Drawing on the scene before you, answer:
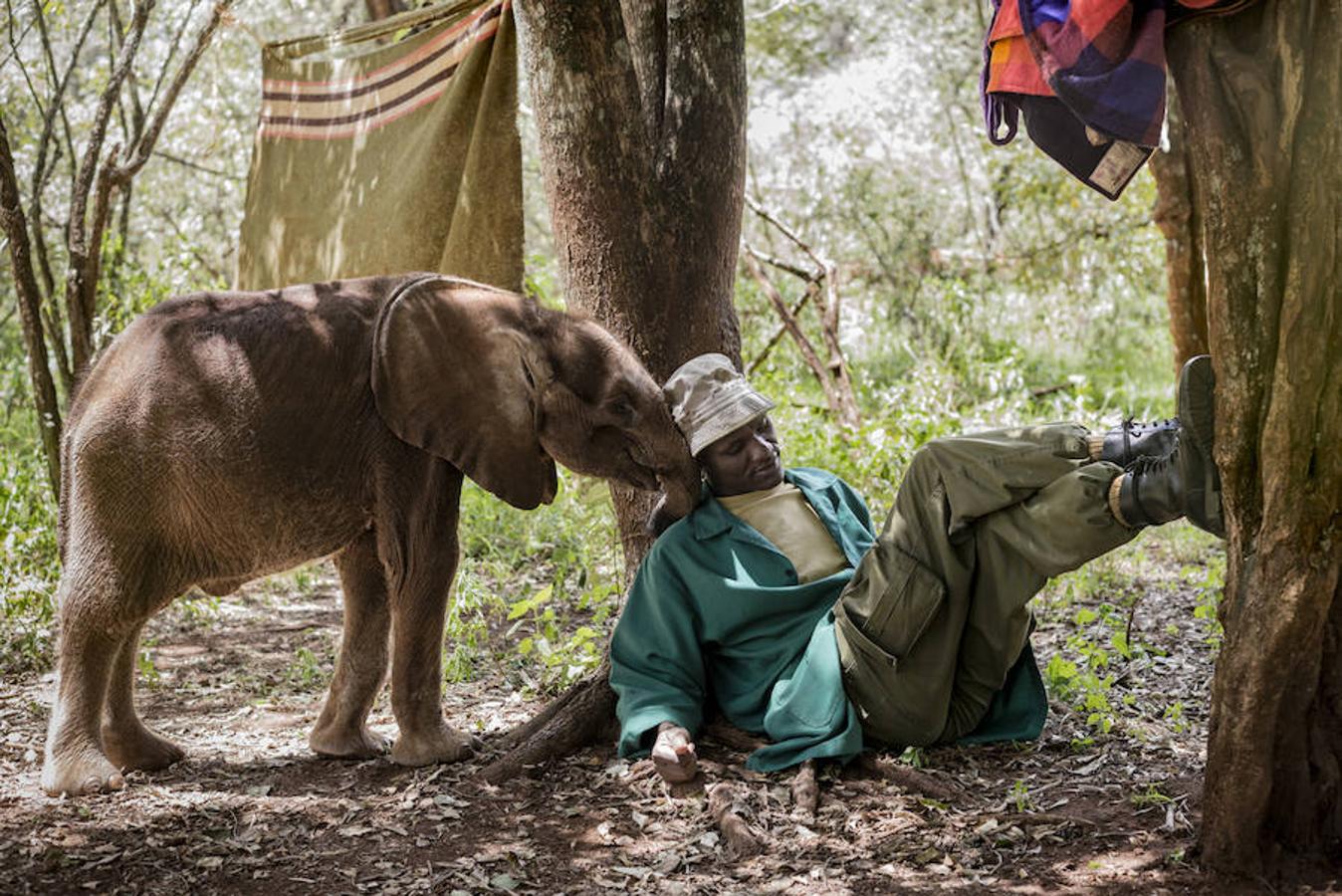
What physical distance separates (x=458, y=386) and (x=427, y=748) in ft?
3.79

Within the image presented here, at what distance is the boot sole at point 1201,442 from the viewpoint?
10.6 feet

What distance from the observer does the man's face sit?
4.36 metres

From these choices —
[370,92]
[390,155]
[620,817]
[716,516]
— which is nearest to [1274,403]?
[716,516]

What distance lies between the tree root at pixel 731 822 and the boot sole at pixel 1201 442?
1381 millimetres

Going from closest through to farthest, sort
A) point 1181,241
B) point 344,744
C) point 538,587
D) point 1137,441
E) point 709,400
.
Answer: point 1137,441, point 709,400, point 344,744, point 1181,241, point 538,587

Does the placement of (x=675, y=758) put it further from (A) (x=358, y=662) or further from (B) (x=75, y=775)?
(B) (x=75, y=775)

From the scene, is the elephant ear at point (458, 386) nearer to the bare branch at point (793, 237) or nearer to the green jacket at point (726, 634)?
the green jacket at point (726, 634)

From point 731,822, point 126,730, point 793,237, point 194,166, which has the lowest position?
point 731,822

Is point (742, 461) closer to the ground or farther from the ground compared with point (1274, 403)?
closer to the ground

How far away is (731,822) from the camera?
3.78 meters

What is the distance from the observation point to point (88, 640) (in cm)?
420

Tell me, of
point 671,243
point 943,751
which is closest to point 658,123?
point 671,243

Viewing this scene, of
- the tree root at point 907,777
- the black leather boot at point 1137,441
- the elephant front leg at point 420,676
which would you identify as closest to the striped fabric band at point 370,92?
the elephant front leg at point 420,676

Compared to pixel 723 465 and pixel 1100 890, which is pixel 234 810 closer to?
pixel 723 465
